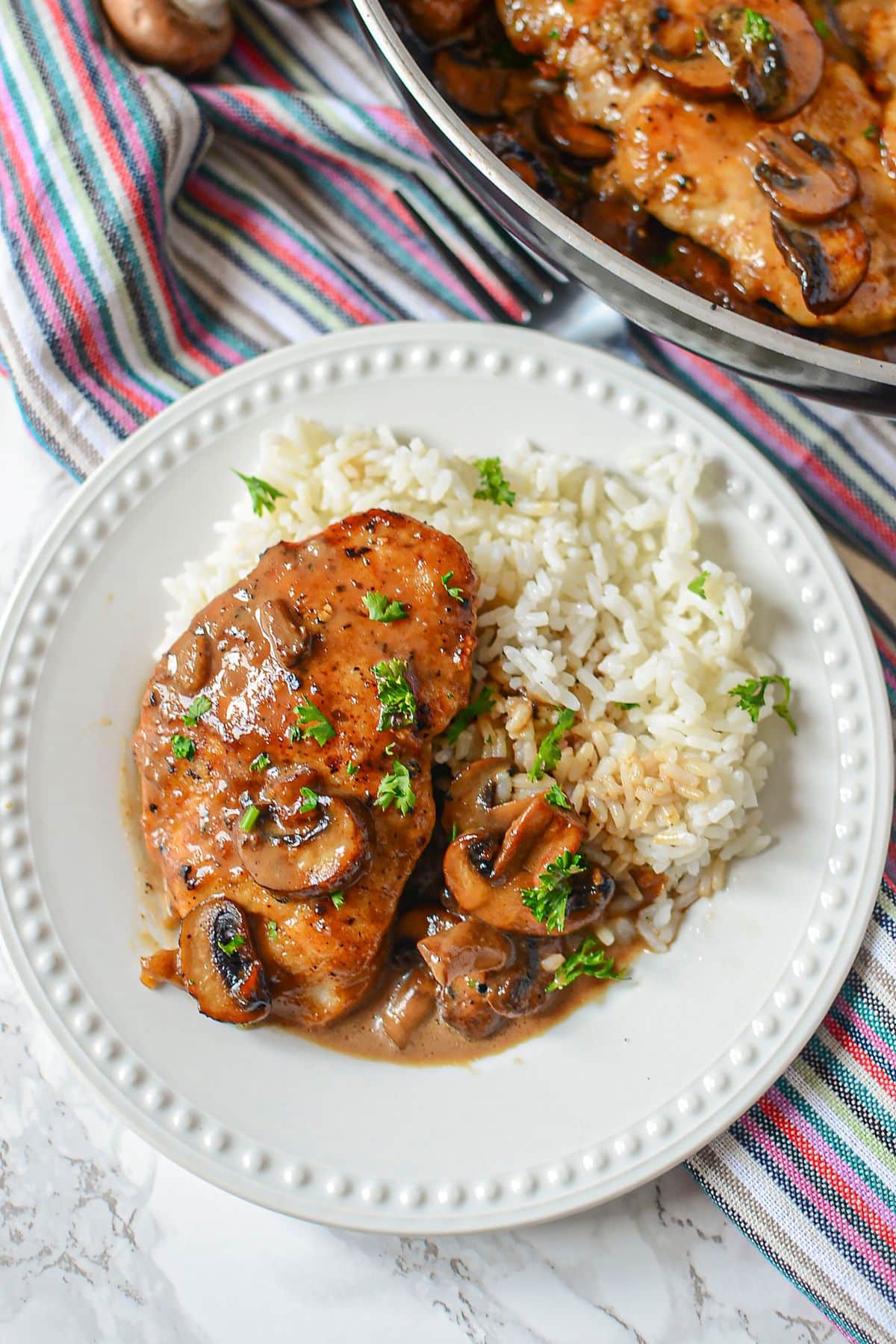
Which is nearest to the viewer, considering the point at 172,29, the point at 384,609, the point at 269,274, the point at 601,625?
the point at 384,609

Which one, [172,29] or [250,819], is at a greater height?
[172,29]

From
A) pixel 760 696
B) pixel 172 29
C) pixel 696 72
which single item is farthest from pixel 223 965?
pixel 172 29

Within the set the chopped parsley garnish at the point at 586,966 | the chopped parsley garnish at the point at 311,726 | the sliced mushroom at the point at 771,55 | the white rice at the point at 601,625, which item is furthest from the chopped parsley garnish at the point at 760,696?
the sliced mushroom at the point at 771,55

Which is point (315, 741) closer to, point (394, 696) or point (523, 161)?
point (394, 696)

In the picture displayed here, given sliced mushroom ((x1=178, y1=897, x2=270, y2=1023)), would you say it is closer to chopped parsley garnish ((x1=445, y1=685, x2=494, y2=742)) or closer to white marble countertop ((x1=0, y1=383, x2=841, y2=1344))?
chopped parsley garnish ((x1=445, y1=685, x2=494, y2=742))

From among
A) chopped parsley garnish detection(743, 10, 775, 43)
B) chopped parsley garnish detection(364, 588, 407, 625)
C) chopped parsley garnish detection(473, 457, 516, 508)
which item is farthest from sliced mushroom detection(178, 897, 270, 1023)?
chopped parsley garnish detection(743, 10, 775, 43)

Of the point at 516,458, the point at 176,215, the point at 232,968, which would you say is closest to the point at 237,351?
the point at 176,215

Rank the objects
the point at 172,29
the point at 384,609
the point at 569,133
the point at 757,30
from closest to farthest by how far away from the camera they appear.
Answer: the point at 757,30 → the point at 569,133 → the point at 384,609 → the point at 172,29
